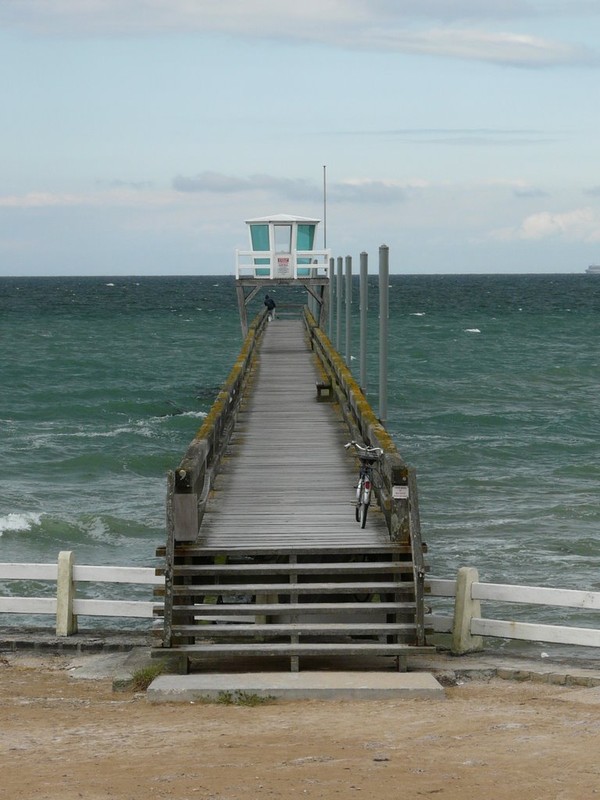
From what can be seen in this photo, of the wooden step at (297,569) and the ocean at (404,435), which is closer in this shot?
the wooden step at (297,569)

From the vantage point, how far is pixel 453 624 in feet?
42.0

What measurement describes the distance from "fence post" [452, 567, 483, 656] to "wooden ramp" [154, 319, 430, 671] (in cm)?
54

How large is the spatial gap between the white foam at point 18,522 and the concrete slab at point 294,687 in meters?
13.3

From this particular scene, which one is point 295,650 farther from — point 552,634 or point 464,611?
point 552,634

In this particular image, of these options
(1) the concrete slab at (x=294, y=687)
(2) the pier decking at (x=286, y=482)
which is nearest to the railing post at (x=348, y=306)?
(2) the pier decking at (x=286, y=482)

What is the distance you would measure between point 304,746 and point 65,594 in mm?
4494

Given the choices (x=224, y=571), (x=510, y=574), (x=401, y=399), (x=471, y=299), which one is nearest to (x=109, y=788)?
(x=224, y=571)

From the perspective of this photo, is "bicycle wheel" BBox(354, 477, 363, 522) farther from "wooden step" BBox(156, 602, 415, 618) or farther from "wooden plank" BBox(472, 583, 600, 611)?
"wooden plank" BBox(472, 583, 600, 611)

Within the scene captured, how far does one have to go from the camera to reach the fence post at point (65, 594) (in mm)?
13070

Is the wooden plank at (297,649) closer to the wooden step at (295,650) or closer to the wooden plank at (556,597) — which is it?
the wooden step at (295,650)

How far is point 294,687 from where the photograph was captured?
1109cm

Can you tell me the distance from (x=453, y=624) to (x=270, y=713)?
293cm

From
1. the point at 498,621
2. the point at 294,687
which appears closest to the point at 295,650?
the point at 294,687

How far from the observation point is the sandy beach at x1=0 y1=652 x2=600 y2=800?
861cm
